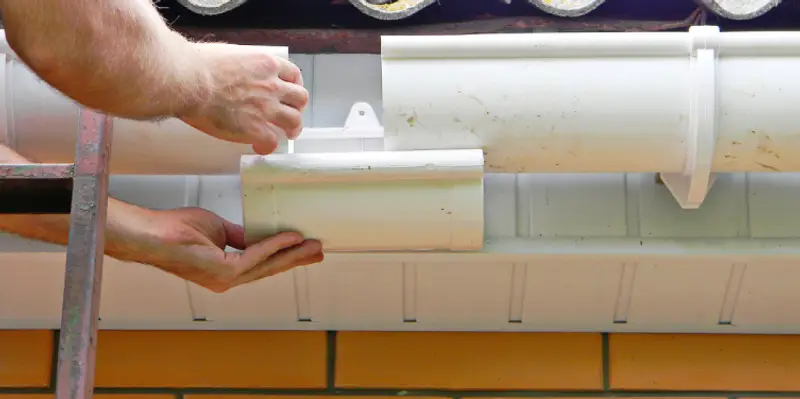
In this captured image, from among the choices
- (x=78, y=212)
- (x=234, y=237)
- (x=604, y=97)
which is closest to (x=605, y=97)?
(x=604, y=97)

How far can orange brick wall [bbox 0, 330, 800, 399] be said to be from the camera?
179 cm

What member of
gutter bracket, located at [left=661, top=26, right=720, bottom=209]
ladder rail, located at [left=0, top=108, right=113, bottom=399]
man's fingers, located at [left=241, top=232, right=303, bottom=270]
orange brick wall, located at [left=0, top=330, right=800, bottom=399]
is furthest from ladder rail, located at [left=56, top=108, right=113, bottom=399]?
gutter bracket, located at [left=661, top=26, right=720, bottom=209]

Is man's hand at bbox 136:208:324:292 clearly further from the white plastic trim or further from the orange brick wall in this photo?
the orange brick wall

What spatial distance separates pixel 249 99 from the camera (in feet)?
4.29

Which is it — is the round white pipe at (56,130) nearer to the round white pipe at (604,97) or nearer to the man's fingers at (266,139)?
the man's fingers at (266,139)

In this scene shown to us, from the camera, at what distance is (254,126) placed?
1.31m

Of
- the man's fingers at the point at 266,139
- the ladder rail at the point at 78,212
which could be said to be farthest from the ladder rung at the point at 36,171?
the man's fingers at the point at 266,139

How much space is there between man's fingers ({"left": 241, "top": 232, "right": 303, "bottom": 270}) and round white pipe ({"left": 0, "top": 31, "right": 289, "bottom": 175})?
0.43 feet

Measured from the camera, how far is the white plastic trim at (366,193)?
1.39 m

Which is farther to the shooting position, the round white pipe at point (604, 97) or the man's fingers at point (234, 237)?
the man's fingers at point (234, 237)

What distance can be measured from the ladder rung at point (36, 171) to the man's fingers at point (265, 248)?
0.85ft

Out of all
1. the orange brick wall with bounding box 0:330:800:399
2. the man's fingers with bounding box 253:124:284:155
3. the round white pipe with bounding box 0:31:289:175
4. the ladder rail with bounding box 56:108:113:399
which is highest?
the round white pipe with bounding box 0:31:289:175

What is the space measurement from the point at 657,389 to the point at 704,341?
0.12 meters

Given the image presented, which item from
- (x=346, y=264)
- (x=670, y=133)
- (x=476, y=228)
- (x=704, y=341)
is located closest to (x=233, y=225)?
(x=346, y=264)
